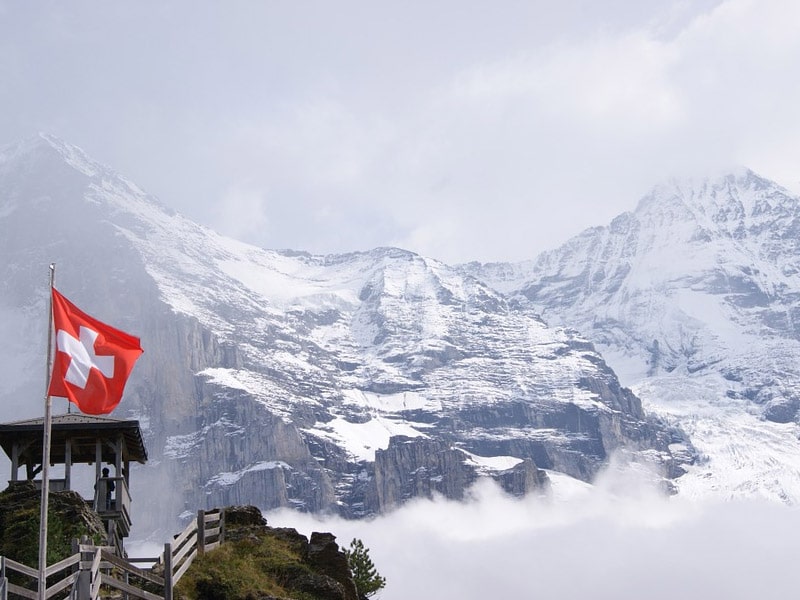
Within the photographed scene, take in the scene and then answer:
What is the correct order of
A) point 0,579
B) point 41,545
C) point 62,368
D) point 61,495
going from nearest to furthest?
point 0,579 < point 41,545 < point 62,368 < point 61,495

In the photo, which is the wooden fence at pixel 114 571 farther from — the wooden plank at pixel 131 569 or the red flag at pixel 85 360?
the red flag at pixel 85 360

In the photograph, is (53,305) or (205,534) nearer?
(53,305)

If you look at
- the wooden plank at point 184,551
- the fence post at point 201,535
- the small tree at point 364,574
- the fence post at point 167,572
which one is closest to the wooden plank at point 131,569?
the fence post at point 167,572

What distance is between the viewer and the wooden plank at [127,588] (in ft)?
103

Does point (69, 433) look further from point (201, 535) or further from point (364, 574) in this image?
point (201, 535)

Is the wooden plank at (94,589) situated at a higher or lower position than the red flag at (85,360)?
lower

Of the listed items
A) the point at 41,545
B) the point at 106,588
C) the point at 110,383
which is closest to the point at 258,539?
the point at 106,588

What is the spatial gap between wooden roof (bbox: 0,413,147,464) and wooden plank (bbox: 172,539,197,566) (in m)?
14.6

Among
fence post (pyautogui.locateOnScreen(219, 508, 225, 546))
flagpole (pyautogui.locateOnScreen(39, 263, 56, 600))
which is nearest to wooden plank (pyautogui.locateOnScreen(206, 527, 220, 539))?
fence post (pyautogui.locateOnScreen(219, 508, 225, 546))

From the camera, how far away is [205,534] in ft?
135

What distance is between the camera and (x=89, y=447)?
5681 centimetres

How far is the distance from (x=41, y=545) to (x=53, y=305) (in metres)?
6.03

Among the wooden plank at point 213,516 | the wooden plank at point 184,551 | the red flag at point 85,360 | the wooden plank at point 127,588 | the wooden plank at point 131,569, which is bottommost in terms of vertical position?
the wooden plank at point 127,588

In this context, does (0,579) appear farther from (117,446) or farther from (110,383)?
(117,446)
